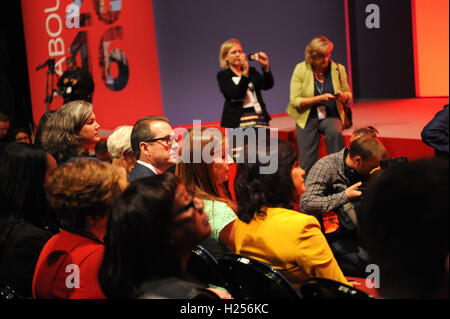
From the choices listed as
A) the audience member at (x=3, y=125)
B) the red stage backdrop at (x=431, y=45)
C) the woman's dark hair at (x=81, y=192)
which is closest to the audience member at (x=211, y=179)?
the woman's dark hair at (x=81, y=192)

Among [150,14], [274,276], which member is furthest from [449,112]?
[150,14]

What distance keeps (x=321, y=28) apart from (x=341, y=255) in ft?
22.0

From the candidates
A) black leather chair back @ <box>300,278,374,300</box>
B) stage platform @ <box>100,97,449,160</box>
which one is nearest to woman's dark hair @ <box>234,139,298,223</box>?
black leather chair back @ <box>300,278,374,300</box>

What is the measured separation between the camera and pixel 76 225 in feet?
6.19

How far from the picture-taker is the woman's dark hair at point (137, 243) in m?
1.40

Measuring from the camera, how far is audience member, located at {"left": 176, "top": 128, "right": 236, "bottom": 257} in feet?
7.62

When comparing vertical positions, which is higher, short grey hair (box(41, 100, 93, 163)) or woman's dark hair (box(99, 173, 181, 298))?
short grey hair (box(41, 100, 93, 163))

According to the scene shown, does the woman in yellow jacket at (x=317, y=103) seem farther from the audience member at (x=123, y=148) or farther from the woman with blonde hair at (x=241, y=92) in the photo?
the audience member at (x=123, y=148)

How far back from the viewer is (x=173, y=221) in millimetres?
1465

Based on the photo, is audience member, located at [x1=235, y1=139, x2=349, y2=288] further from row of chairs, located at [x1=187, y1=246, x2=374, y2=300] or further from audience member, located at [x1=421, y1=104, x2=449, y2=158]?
audience member, located at [x1=421, y1=104, x2=449, y2=158]

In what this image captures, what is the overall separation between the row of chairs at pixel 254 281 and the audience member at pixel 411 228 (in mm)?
530

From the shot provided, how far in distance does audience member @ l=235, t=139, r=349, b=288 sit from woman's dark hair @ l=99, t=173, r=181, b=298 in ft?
2.14

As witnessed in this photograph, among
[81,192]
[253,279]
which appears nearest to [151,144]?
[81,192]
